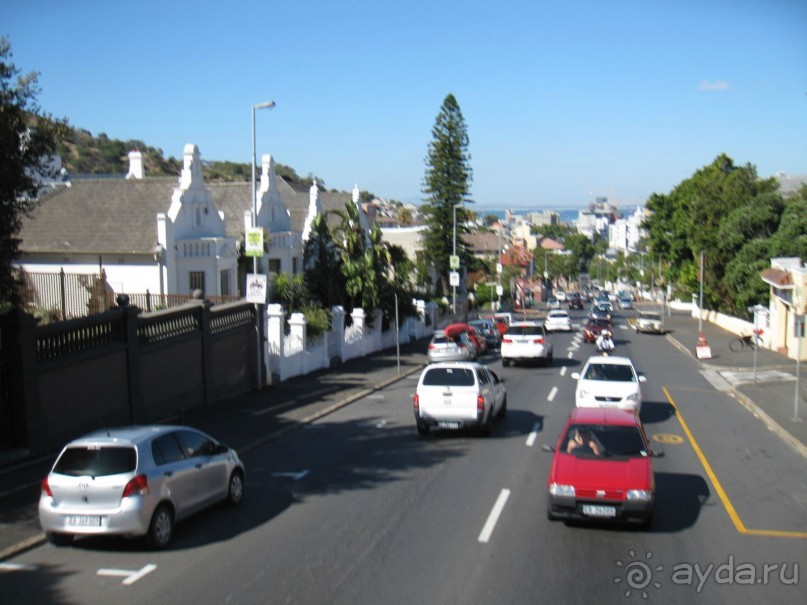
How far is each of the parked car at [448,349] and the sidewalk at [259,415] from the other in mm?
1014

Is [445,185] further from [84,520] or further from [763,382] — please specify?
[84,520]

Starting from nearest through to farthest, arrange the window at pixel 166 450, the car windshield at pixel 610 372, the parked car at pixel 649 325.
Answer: the window at pixel 166 450, the car windshield at pixel 610 372, the parked car at pixel 649 325

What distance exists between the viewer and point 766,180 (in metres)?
61.0

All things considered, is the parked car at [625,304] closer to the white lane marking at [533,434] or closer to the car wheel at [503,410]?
the car wheel at [503,410]

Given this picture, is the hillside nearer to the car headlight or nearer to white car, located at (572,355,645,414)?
white car, located at (572,355,645,414)

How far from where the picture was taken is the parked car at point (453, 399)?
1878 cm

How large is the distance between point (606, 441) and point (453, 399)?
6.39m

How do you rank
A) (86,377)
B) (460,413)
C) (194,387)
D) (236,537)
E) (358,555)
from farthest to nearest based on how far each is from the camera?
(194,387) < (460,413) < (86,377) < (236,537) < (358,555)

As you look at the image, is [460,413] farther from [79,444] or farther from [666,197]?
[666,197]

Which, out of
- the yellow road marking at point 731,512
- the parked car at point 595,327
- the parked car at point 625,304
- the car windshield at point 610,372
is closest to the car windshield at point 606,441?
the yellow road marking at point 731,512

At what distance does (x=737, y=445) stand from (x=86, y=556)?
561 inches

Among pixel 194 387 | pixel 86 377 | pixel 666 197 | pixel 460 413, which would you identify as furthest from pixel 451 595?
pixel 666 197

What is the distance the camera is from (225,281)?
3406 cm

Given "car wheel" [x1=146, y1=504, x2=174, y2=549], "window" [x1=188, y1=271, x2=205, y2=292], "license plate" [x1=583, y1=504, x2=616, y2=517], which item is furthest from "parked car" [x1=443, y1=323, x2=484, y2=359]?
"car wheel" [x1=146, y1=504, x2=174, y2=549]
